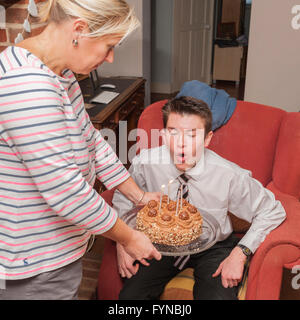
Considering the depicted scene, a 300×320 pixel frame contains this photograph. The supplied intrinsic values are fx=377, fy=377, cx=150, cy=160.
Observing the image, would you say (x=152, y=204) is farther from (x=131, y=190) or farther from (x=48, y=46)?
(x=48, y=46)

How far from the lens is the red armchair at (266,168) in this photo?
4.57ft

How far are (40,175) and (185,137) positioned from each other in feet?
2.51

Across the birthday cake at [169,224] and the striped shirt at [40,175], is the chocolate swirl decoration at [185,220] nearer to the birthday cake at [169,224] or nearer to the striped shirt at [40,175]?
the birthday cake at [169,224]

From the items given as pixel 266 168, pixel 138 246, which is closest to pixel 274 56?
pixel 266 168

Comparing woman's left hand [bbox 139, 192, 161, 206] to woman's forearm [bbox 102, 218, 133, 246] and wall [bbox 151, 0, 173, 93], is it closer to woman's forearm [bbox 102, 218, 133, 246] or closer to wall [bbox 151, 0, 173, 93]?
woman's forearm [bbox 102, 218, 133, 246]

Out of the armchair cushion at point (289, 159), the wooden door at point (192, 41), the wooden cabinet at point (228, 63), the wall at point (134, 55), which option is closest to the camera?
the armchair cushion at point (289, 159)

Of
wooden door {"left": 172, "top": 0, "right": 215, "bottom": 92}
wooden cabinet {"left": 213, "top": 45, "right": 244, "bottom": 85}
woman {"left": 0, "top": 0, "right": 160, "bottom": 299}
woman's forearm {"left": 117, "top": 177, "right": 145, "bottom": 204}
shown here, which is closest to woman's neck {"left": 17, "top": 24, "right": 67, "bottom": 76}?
woman {"left": 0, "top": 0, "right": 160, "bottom": 299}

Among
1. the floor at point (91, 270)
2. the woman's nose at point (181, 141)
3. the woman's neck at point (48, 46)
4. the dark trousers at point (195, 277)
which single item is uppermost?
the woman's neck at point (48, 46)

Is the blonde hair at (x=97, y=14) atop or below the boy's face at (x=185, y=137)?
atop

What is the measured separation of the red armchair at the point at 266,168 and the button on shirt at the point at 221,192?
0.06m

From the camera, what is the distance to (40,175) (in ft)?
2.91

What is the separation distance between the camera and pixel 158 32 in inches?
233

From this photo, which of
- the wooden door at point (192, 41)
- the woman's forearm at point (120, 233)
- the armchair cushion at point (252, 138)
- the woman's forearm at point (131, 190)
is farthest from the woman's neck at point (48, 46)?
the wooden door at point (192, 41)
